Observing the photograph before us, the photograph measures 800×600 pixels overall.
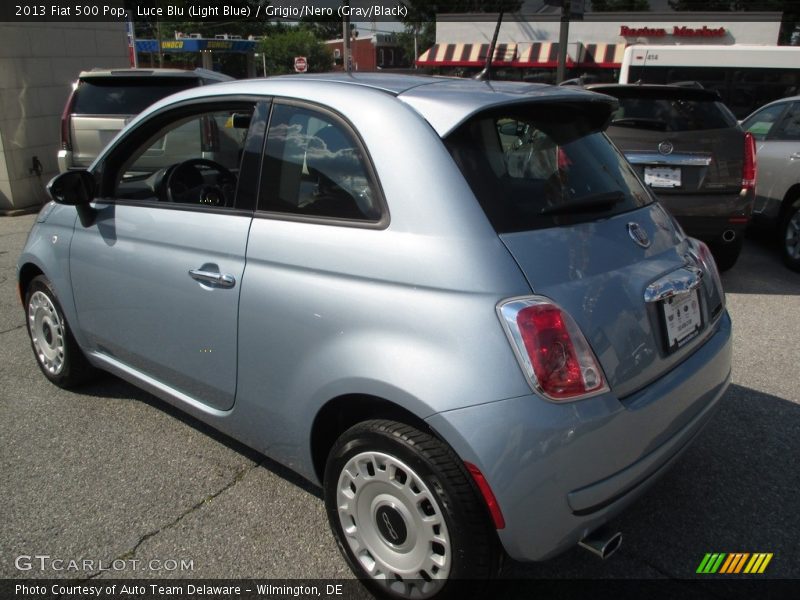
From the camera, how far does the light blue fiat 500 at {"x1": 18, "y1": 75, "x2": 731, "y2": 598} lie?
6.54ft

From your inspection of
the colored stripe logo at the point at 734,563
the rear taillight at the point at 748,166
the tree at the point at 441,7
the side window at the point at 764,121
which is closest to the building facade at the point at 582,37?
the tree at the point at 441,7

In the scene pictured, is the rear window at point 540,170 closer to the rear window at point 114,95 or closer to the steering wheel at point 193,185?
the steering wheel at point 193,185

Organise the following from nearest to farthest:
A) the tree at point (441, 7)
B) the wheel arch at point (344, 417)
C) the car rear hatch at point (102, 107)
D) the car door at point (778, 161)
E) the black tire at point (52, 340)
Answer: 1. the wheel arch at point (344, 417)
2. the black tire at point (52, 340)
3. the car door at point (778, 161)
4. the car rear hatch at point (102, 107)
5. the tree at point (441, 7)

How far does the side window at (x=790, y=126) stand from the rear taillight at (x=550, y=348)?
20.3 feet

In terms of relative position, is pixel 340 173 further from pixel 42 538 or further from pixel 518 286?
pixel 42 538

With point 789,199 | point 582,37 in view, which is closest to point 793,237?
point 789,199

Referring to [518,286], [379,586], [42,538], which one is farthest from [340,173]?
[42,538]

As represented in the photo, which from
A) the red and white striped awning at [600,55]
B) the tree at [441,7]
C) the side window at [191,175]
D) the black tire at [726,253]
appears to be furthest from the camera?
the tree at [441,7]

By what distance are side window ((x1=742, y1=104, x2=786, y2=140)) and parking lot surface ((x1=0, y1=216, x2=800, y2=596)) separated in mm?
4226

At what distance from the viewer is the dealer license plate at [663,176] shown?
19.3ft

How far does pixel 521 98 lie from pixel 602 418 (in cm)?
116

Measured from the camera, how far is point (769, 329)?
5.02m

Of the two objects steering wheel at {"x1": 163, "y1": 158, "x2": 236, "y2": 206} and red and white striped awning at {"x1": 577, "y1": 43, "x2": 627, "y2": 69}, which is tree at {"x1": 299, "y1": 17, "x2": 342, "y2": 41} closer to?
red and white striped awning at {"x1": 577, "y1": 43, "x2": 627, "y2": 69}

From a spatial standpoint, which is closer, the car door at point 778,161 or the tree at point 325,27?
the car door at point 778,161
